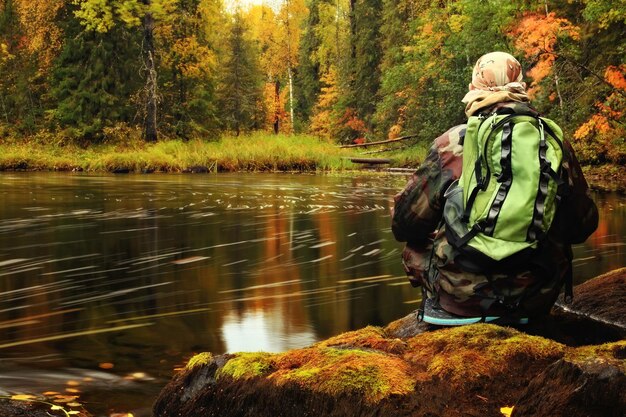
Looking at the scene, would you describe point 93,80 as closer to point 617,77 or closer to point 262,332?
point 617,77

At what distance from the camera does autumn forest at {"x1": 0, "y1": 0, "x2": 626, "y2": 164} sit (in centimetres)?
1948

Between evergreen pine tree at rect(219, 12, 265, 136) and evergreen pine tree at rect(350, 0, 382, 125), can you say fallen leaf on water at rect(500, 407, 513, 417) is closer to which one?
evergreen pine tree at rect(219, 12, 265, 136)

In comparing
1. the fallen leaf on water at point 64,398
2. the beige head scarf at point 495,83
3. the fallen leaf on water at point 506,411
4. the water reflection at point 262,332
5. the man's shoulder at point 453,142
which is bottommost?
the water reflection at point 262,332

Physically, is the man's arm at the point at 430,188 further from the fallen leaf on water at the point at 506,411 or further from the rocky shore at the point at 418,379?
the fallen leaf on water at the point at 506,411

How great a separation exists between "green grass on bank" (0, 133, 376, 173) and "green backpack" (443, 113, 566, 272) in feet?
81.8

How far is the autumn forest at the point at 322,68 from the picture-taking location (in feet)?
63.9

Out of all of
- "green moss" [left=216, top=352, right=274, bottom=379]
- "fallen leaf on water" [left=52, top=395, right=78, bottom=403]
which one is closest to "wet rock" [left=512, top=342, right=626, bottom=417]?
"green moss" [left=216, top=352, right=274, bottom=379]

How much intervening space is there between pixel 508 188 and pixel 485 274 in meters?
0.44

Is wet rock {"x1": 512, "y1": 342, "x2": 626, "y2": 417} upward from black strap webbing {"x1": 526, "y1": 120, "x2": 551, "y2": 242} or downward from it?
downward

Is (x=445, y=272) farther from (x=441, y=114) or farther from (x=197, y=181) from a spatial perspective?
(x=441, y=114)

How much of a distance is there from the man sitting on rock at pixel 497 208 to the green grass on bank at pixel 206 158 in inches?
969

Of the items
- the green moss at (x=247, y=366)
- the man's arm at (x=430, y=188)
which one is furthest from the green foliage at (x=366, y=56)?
the green moss at (x=247, y=366)

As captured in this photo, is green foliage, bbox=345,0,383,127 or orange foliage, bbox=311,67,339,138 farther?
orange foliage, bbox=311,67,339,138

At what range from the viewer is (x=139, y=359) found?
4.66m
